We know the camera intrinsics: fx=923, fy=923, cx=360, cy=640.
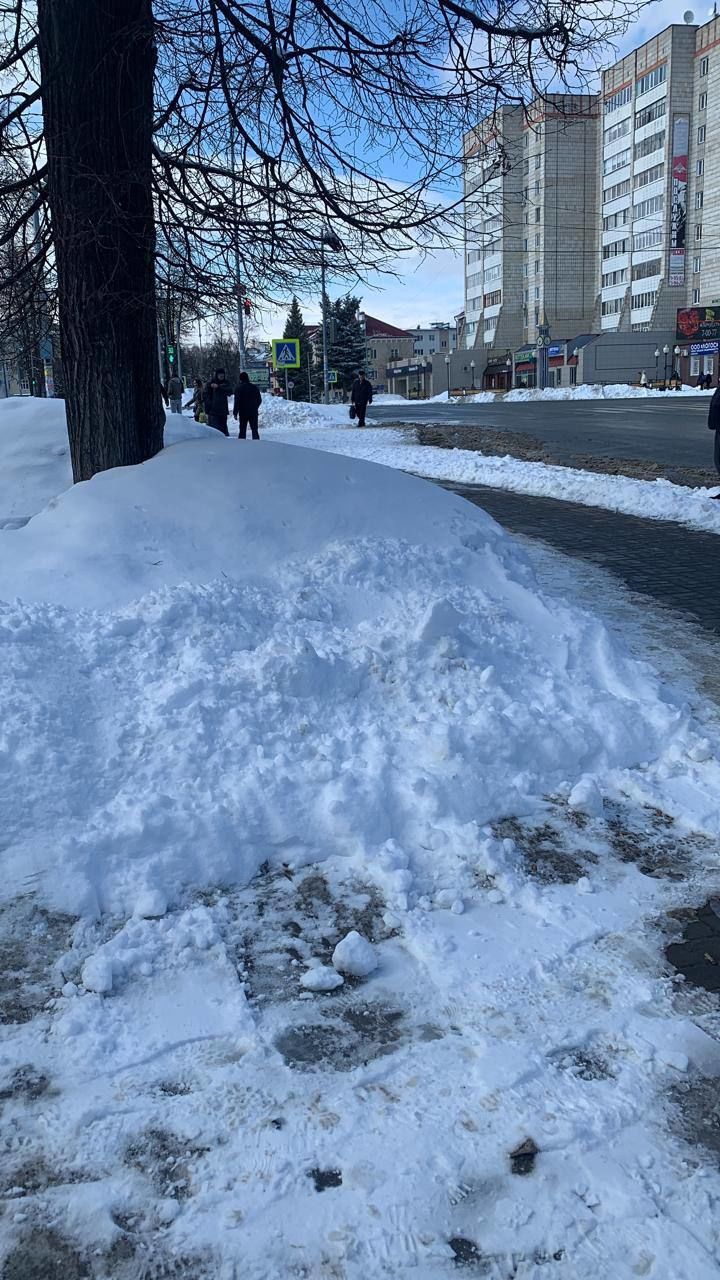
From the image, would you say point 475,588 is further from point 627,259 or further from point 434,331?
point 434,331

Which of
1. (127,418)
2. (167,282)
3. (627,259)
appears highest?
(627,259)

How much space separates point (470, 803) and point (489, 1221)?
2.10m

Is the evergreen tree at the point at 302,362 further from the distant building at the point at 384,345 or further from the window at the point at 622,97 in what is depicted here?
the distant building at the point at 384,345

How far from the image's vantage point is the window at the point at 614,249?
85.0m

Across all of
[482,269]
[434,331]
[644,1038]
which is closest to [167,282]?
[644,1038]

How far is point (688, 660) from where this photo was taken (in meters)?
6.36

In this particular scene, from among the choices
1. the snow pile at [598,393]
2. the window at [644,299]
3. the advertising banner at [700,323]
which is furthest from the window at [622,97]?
the snow pile at [598,393]

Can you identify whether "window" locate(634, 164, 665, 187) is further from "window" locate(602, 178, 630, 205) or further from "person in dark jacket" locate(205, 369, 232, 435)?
"person in dark jacket" locate(205, 369, 232, 435)

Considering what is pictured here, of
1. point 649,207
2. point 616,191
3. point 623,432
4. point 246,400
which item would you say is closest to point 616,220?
point 616,191

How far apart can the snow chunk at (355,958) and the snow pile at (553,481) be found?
9.34 meters

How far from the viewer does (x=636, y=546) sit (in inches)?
416

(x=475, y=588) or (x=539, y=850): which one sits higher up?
(x=475, y=588)

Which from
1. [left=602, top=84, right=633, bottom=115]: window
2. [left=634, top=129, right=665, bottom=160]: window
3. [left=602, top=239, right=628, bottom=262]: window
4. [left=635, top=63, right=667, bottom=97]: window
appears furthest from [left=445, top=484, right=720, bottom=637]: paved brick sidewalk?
[left=602, top=84, right=633, bottom=115]: window

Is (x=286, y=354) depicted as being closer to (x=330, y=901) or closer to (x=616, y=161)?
(x=330, y=901)
